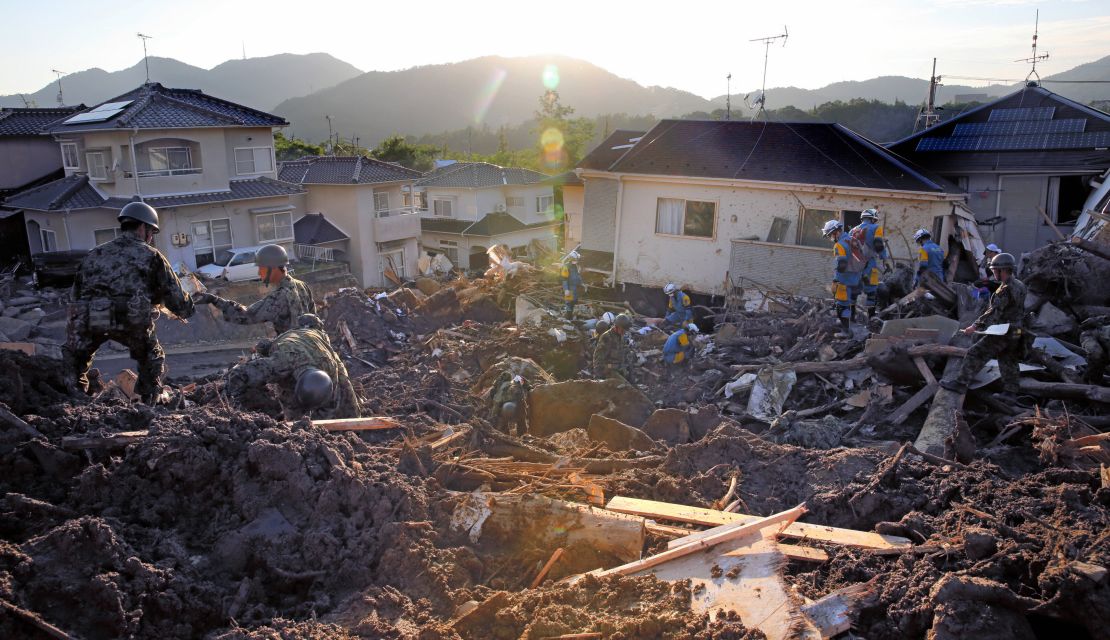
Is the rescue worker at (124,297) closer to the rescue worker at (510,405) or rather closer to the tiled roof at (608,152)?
the rescue worker at (510,405)

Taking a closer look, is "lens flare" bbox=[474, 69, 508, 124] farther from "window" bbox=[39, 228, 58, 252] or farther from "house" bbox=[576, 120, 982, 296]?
"house" bbox=[576, 120, 982, 296]

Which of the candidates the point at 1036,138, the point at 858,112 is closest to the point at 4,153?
the point at 1036,138

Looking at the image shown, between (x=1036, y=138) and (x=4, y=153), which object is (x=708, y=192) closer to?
(x=1036, y=138)

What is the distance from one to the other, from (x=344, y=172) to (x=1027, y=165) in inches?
1007

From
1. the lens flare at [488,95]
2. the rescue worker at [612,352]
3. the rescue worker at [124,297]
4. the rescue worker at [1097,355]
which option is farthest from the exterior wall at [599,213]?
the lens flare at [488,95]

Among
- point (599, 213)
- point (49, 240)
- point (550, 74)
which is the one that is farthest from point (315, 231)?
point (550, 74)

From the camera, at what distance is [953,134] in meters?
20.8

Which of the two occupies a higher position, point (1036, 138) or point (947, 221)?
point (1036, 138)

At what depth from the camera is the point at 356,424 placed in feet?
20.1

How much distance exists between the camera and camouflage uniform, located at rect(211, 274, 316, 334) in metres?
7.07

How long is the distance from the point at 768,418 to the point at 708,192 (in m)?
9.61

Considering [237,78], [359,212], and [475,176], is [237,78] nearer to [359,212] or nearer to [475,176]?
[475,176]

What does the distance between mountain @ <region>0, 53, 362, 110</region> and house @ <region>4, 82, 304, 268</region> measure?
117187mm

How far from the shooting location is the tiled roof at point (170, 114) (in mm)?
24219
